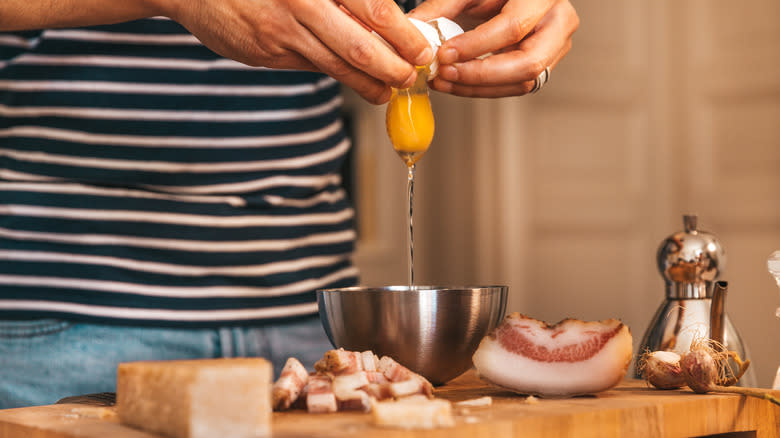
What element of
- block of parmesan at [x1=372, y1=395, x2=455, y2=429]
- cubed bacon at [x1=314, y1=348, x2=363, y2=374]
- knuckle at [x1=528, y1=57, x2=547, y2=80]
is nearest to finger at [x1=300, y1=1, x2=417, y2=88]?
knuckle at [x1=528, y1=57, x2=547, y2=80]

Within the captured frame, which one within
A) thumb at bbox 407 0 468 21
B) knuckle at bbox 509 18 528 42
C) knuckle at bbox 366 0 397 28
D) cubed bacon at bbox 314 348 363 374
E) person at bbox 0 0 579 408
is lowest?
cubed bacon at bbox 314 348 363 374

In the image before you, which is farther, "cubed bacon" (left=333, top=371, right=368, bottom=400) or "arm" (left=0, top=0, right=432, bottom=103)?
"arm" (left=0, top=0, right=432, bottom=103)

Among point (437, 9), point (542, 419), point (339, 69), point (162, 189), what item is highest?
point (437, 9)

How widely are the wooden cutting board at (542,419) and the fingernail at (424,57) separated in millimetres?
400

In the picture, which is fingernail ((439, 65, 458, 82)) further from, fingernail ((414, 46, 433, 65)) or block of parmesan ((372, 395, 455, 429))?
block of parmesan ((372, 395, 455, 429))

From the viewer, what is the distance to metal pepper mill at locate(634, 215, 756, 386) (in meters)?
0.97

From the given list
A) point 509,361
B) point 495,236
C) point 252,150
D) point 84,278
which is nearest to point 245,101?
point 252,150

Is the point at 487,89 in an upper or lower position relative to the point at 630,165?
lower

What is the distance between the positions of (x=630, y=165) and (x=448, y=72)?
2.56m

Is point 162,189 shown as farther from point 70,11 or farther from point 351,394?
point 351,394

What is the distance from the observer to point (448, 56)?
1041mm

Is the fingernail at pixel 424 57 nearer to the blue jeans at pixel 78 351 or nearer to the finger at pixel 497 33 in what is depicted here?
the finger at pixel 497 33

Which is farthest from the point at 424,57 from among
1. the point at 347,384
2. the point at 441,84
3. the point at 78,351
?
the point at 78,351

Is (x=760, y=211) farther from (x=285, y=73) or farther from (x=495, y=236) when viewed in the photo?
(x=285, y=73)
